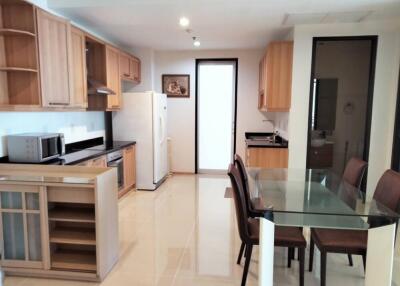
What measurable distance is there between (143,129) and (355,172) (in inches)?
134

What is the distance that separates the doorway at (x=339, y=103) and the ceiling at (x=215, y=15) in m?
0.57

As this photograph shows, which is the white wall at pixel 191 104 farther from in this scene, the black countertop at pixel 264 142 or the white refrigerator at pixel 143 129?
the white refrigerator at pixel 143 129

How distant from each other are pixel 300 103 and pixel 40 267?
12.1ft

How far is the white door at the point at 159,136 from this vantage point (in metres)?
5.02

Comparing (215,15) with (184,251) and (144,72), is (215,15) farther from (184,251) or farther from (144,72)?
(184,251)

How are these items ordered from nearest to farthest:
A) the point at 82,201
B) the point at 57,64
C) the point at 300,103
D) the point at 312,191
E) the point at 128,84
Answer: the point at 82,201 < the point at 312,191 < the point at 57,64 < the point at 300,103 < the point at 128,84

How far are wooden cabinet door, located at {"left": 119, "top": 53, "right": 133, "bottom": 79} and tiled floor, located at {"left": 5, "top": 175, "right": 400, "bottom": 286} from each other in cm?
216

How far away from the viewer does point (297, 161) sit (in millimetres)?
4305

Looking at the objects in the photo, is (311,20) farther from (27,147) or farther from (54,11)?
(27,147)

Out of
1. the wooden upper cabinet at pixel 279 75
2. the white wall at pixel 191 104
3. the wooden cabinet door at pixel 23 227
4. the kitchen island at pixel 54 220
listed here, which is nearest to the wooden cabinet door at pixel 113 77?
the white wall at pixel 191 104

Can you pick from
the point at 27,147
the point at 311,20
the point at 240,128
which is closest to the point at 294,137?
the point at 311,20

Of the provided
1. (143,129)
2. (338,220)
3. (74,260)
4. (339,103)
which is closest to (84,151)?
(143,129)

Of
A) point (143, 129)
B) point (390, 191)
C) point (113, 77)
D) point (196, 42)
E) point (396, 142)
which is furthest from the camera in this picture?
point (196, 42)

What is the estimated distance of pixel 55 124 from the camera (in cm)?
381
